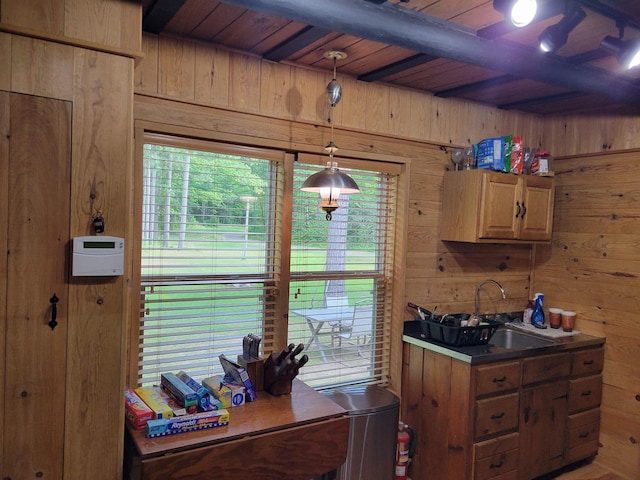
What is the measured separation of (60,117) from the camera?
1646 mm

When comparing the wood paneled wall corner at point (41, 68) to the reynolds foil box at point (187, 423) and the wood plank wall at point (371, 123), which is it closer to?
the wood plank wall at point (371, 123)

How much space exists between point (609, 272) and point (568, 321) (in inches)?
17.5

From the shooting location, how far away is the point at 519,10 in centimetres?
174

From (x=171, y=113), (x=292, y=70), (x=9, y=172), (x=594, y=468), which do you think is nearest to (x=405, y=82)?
(x=292, y=70)

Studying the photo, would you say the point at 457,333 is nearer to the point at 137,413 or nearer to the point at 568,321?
the point at 568,321

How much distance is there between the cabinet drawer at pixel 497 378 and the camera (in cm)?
275

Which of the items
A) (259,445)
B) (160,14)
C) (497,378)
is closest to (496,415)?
(497,378)

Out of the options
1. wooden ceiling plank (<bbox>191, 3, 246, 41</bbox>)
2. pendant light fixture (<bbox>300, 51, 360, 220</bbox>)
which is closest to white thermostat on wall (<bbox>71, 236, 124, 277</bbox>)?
pendant light fixture (<bbox>300, 51, 360, 220</bbox>)

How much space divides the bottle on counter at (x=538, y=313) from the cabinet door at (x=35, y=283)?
313cm

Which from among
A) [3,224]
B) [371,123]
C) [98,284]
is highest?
[371,123]

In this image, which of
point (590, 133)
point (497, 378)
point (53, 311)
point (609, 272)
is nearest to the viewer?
point (53, 311)

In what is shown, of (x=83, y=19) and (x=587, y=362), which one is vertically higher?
(x=83, y=19)

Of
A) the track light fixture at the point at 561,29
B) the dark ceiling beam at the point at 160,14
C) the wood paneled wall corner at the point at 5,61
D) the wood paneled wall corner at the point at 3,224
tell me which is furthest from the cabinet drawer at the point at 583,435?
the wood paneled wall corner at the point at 5,61

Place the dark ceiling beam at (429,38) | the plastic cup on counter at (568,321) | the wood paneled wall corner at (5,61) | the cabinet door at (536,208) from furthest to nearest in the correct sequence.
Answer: the plastic cup on counter at (568,321) → the cabinet door at (536,208) → the dark ceiling beam at (429,38) → the wood paneled wall corner at (5,61)
